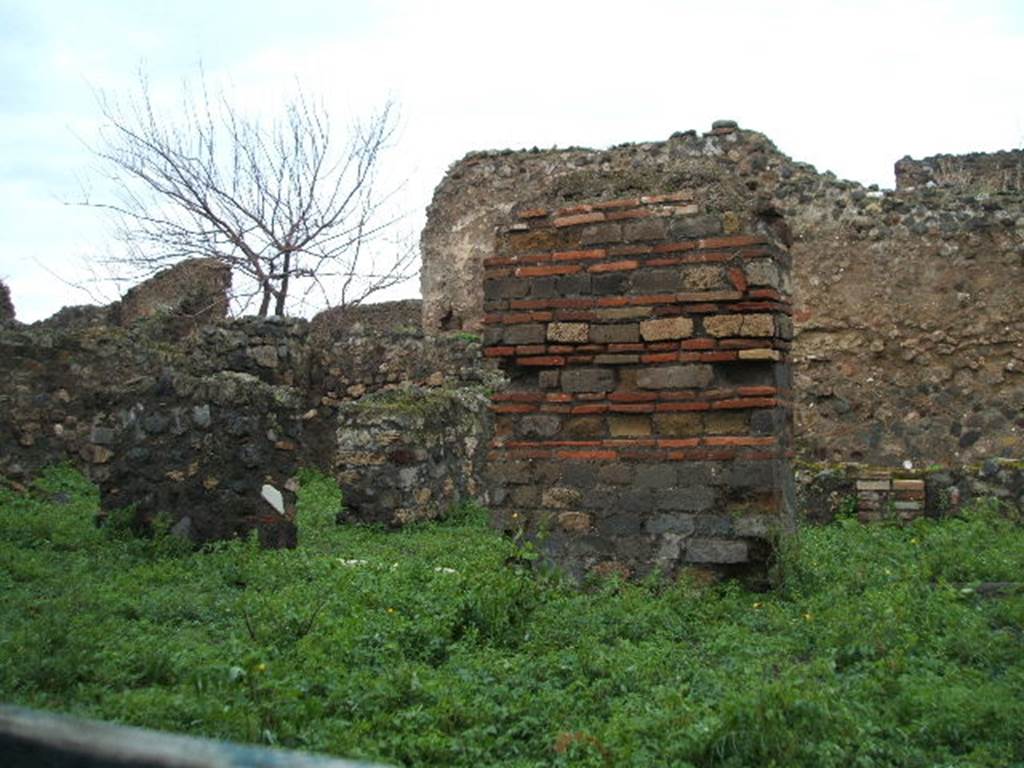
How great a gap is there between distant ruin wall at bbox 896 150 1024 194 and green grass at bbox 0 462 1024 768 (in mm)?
13593

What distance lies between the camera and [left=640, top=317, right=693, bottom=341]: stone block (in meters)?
6.03

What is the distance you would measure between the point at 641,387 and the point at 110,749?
5213 mm

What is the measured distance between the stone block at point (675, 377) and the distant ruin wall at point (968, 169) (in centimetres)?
1446

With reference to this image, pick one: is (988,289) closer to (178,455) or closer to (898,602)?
(898,602)

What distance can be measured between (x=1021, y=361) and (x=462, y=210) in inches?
434

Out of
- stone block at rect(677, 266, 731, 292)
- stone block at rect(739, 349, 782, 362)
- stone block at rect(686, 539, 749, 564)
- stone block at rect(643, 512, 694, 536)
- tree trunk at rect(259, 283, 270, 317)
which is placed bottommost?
stone block at rect(686, 539, 749, 564)

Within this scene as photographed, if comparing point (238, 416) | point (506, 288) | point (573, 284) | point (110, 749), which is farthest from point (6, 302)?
point (110, 749)

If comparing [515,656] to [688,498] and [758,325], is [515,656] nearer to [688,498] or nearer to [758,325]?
[688,498]

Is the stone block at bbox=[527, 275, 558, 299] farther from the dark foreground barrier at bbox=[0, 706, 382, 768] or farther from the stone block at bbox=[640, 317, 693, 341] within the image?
the dark foreground barrier at bbox=[0, 706, 382, 768]

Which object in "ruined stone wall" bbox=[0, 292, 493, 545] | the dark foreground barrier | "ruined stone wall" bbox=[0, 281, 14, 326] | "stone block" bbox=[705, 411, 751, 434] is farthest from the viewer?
"ruined stone wall" bbox=[0, 281, 14, 326]

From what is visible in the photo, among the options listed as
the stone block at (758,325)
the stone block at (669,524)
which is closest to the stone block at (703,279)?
the stone block at (758,325)

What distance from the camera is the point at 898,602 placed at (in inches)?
206

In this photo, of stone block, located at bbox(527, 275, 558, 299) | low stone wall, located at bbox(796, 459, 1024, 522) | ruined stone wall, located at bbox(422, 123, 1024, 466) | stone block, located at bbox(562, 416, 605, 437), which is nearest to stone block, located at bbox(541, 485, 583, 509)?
stone block, located at bbox(562, 416, 605, 437)

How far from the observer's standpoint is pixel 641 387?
20.2 ft
